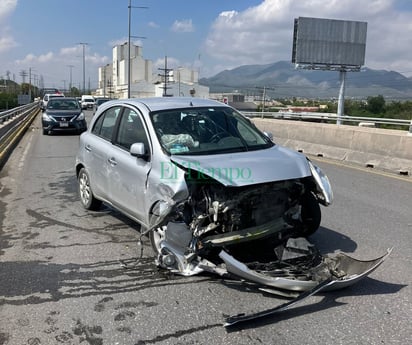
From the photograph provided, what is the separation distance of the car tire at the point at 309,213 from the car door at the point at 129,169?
5.71 feet

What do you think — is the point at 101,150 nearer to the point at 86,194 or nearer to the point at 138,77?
the point at 86,194

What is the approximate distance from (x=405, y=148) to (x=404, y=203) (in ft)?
12.6

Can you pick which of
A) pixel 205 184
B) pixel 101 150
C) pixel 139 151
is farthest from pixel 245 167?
pixel 101 150

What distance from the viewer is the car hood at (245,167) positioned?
4.31 metres

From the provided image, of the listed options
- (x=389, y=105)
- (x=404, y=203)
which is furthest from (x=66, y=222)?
(x=389, y=105)

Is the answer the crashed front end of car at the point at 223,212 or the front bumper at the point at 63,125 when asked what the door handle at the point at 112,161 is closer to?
the crashed front end of car at the point at 223,212

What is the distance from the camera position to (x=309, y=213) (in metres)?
5.10

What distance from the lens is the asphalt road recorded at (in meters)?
3.48

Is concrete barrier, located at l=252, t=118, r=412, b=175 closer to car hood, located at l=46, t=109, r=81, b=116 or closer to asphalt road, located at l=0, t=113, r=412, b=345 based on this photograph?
asphalt road, located at l=0, t=113, r=412, b=345

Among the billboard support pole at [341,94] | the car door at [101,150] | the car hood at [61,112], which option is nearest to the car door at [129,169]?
the car door at [101,150]

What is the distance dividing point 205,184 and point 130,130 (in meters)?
1.70

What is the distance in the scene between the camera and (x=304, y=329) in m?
3.55

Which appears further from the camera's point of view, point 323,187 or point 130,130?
point 130,130

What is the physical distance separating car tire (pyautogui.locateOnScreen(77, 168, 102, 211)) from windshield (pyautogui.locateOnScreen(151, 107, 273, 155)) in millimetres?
1914
